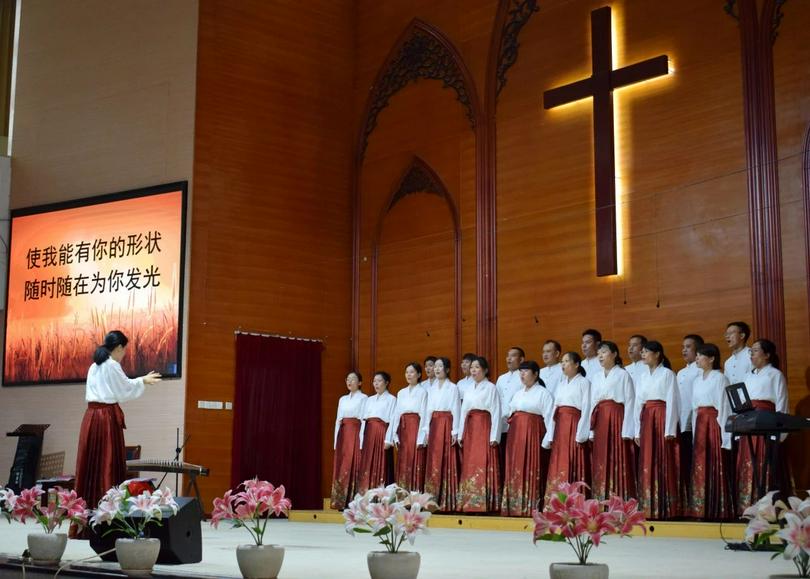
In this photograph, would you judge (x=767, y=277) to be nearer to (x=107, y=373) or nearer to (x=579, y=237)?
(x=579, y=237)

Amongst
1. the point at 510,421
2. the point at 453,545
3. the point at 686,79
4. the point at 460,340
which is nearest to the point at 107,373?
the point at 453,545

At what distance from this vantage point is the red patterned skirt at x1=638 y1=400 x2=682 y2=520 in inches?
311

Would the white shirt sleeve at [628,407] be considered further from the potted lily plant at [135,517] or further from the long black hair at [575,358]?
the potted lily plant at [135,517]

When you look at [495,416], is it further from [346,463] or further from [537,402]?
[346,463]

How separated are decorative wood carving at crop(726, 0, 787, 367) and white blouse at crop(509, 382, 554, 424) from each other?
174 centimetres

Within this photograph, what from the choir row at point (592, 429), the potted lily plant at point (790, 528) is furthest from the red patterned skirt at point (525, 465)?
the potted lily plant at point (790, 528)

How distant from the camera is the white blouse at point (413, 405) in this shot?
970cm

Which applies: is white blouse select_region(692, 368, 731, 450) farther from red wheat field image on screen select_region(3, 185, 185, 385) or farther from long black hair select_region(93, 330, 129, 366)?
red wheat field image on screen select_region(3, 185, 185, 385)

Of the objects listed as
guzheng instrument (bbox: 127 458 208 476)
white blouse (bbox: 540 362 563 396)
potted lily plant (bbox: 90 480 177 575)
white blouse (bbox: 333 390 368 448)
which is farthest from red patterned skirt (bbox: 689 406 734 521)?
potted lily plant (bbox: 90 480 177 575)

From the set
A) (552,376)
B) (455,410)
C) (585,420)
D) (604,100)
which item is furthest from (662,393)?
(604,100)

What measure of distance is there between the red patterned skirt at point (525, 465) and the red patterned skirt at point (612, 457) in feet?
1.94

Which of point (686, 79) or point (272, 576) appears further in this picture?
point (686, 79)

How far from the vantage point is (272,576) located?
4.11 metres

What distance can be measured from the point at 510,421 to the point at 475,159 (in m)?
3.11
